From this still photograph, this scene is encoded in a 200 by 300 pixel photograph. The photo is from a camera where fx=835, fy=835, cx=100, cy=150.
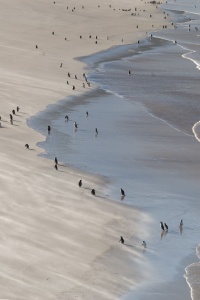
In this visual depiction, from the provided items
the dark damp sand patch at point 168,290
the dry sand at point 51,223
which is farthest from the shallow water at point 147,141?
the dry sand at point 51,223

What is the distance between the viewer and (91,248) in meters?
21.8

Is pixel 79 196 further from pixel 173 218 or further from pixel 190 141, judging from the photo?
pixel 190 141

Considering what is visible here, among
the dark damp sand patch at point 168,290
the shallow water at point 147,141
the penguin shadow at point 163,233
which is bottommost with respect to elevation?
the shallow water at point 147,141

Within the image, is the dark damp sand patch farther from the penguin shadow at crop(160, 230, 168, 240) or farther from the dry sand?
the penguin shadow at crop(160, 230, 168, 240)

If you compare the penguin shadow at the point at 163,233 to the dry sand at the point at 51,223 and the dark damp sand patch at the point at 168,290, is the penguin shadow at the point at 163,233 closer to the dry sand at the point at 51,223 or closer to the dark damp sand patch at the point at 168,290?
the dry sand at the point at 51,223

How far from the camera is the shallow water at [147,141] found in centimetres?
2316

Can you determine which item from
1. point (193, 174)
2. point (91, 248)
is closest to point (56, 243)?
point (91, 248)

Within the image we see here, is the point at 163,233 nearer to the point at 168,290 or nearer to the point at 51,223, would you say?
the point at 51,223

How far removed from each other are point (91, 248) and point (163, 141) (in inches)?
508

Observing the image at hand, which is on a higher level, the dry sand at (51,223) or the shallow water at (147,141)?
the dry sand at (51,223)

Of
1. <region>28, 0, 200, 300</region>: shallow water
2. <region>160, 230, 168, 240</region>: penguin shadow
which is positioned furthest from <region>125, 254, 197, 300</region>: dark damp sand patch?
<region>160, 230, 168, 240</region>: penguin shadow

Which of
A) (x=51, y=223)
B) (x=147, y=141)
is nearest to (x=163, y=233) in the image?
(x=51, y=223)

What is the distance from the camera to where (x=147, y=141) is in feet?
111

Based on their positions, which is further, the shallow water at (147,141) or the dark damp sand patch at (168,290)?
the shallow water at (147,141)
